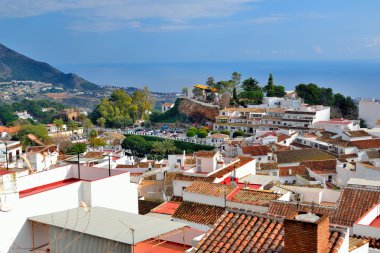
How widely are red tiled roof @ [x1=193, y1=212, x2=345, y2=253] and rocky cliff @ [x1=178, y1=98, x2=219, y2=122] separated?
56922 millimetres

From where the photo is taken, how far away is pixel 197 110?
219 ft

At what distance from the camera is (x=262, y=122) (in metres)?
53.1

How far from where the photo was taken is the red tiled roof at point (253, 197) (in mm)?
14953

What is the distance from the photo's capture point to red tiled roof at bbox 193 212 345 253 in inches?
245

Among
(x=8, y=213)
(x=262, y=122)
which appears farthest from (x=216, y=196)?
(x=262, y=122)

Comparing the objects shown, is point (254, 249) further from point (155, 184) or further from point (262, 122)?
point (262, 122)

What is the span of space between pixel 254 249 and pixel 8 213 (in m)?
4.08

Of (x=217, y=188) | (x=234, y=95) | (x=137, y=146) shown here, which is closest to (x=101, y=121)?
(x=234, y=95)

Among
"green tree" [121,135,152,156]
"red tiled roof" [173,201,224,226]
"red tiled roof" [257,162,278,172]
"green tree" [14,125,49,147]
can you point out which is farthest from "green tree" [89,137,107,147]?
"red tiled roof" [173,201,224,226]

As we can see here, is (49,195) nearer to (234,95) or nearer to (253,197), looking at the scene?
(253,197)

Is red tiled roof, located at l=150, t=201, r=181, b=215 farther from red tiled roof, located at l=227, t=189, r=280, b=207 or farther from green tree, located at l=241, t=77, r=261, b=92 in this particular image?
green tree, located at l=241, t=77, r=261, b=92

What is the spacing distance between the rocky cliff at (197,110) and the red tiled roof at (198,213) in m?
48.1

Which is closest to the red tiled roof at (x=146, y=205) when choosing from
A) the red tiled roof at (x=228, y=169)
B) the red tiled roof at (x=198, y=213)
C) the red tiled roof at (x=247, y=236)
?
the red tiled roof at (x=228, y=169)

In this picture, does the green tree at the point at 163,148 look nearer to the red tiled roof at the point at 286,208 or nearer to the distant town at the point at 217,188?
the distant town at the point at 217,188
